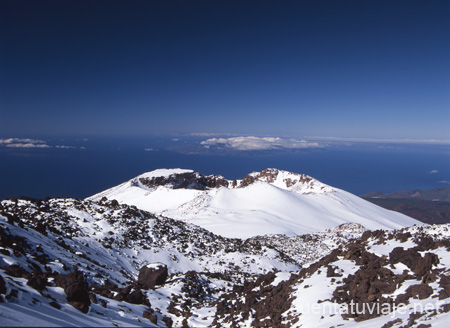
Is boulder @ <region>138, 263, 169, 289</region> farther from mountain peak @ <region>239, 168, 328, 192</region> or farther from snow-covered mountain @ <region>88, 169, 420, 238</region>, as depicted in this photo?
mountain peak @ <region>239, 168, 328, 192</region>

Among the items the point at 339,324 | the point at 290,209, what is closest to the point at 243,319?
the point at 339,324

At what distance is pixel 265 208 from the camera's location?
64.8m

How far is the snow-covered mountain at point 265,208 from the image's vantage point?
51906 millimetres

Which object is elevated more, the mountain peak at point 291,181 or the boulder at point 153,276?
the boulder at point 153,276

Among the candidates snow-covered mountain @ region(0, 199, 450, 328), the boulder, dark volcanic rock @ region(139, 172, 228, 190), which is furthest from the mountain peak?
the boulder

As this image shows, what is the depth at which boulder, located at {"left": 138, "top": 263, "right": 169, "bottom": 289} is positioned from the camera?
16531mm

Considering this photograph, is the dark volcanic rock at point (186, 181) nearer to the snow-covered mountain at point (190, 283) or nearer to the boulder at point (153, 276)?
the snow-covered mountain at point (190, 283)

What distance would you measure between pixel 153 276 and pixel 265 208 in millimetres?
50439

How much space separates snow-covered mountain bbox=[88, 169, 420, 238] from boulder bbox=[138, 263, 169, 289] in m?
27.9

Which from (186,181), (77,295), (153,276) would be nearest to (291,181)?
(186,181)

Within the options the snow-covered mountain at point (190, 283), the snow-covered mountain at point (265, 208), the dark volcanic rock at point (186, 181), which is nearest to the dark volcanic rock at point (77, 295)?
the snow-covered mountain at point (190, 283)

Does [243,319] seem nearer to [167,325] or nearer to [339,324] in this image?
[167,325]

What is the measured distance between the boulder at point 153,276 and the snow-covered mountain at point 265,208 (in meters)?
27.9

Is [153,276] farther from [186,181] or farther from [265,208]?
[186,181]
